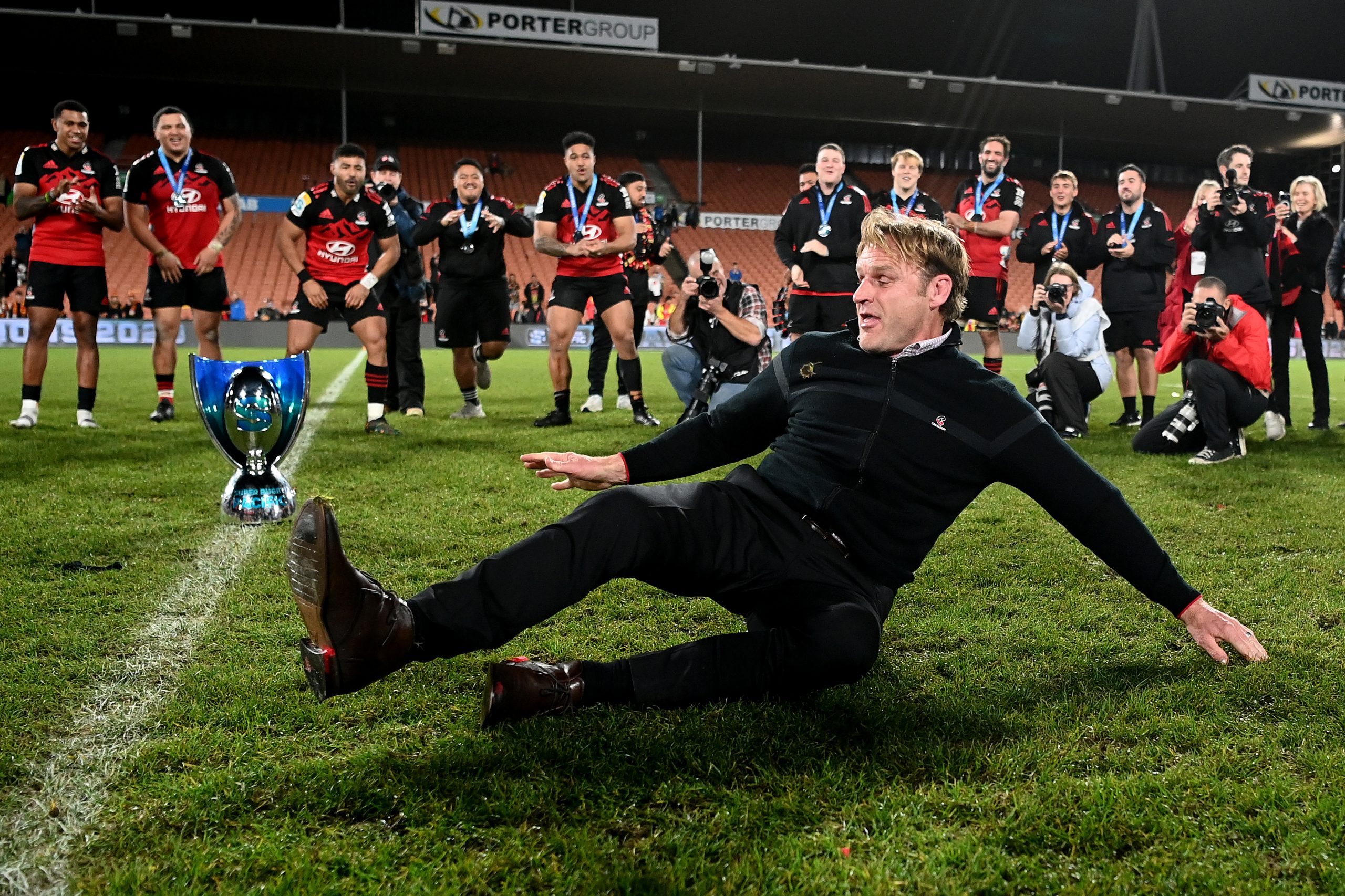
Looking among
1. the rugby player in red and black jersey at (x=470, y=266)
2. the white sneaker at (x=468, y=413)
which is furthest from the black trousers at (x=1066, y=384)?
the white sneaker at (x=468, y=413)

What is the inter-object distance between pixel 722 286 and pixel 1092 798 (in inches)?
214

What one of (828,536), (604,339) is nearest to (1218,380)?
(828,536)

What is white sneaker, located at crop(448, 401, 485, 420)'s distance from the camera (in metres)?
7.88

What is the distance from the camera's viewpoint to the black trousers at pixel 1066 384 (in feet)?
23.3

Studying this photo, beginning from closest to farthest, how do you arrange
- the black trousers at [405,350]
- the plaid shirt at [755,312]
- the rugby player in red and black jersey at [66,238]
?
the rugby player in red and black jersey at [66,238]
the plaid shirt at [755,312]
the black trousers at [405,350]

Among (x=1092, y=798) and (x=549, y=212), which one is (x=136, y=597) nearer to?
(x=1092, y=798)

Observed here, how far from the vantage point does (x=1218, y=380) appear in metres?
6.00

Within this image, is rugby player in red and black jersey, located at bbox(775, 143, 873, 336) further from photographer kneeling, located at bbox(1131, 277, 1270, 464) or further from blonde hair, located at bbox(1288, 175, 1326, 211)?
blonde hair, located at bbox(1288, 175, 1326, 211)

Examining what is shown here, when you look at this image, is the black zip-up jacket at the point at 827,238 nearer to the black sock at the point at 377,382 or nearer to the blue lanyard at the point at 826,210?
the blue lanyard at the point at 826,210

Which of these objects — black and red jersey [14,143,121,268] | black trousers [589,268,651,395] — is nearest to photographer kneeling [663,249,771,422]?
black trousers [589,268,651,395]

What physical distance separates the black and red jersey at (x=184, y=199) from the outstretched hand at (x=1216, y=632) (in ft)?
22.1

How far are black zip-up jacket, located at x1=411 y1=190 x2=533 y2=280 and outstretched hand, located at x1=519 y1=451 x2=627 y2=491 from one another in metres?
5.49

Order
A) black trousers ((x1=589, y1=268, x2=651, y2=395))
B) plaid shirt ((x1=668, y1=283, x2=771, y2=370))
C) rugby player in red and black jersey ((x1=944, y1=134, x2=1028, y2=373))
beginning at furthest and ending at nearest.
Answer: black trousers ((x1=589, y1=268, x2=651, y2=395)) < rugby player in red and black jersey ((x1=944, y1=134, x2=1028, y2=373)) < plaid shirt ((x1=668, y1=283, x2=771, y2=370))

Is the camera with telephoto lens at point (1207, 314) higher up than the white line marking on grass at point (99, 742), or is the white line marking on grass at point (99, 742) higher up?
the camera with telephoto lens at point (1207, 314)
